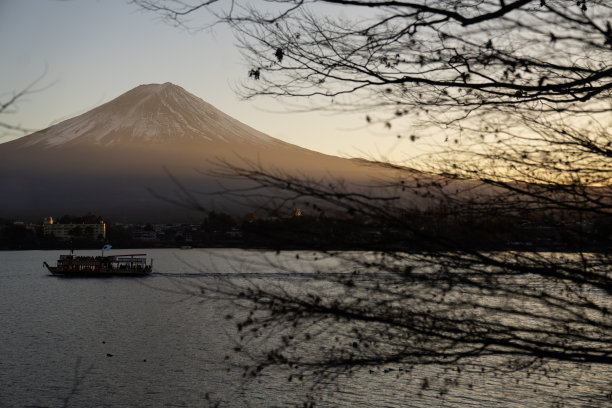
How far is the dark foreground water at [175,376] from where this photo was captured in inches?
775

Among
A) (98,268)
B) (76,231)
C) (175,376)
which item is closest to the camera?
(175,376)

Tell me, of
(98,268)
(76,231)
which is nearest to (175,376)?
(98,268)

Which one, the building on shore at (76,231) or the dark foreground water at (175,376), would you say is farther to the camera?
the building on shore at (76,231)

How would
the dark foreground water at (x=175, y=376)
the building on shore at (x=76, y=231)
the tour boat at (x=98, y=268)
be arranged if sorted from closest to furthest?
1. the dark foreground water at (x=175, y=376)
2. the tour boat at (x=98, y=268)
3. the building on shore at (x=76, y=231)

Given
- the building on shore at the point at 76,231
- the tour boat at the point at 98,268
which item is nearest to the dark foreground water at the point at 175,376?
the tour boat at the point at 98,268

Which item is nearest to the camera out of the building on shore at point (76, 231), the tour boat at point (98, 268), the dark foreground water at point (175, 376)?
the dark foreground water at point (175, 376)

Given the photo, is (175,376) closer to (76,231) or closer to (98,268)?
(98,268)

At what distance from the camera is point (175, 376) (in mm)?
24703

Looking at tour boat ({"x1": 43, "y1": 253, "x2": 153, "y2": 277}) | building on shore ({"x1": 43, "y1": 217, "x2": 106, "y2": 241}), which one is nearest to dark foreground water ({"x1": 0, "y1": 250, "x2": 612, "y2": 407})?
tour boat ({"x1": 43, "y1": 253, "x2": 153, "y2": 277})

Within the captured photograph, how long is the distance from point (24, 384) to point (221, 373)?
7.44 metres

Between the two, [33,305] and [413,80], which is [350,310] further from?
[33,305]

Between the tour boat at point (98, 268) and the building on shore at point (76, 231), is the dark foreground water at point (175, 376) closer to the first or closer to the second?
the tour boat at point (98, 268)

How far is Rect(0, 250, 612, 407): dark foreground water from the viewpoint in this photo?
19688 millimetres

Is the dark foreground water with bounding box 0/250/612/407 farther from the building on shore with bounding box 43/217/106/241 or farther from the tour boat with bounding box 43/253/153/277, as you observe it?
the building on shore with bounding box 43/217/106/241
